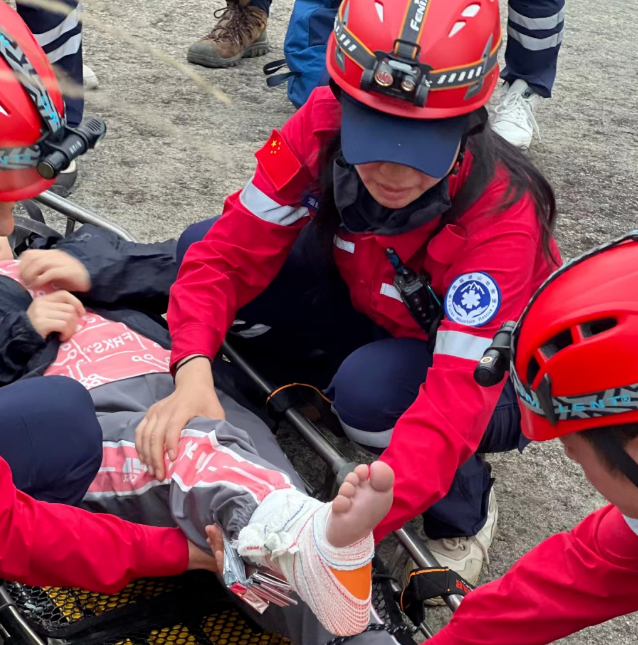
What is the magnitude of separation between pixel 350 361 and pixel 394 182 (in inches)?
17.4

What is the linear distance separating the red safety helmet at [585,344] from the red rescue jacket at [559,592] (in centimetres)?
30

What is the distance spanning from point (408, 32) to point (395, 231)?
37cm

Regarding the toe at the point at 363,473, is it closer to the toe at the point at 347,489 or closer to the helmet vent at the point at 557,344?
the toe at the point at 347,489

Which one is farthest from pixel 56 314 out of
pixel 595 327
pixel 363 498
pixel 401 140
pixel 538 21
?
pixel 538 21

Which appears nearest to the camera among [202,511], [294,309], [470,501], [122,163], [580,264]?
[580,264]

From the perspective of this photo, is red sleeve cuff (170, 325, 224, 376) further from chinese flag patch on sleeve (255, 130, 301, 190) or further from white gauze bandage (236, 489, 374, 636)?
white gauze bandage (236, 489, 374, 636)

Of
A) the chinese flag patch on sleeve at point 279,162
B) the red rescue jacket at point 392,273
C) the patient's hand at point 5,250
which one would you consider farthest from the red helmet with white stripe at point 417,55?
the patient's hand at point 5,250

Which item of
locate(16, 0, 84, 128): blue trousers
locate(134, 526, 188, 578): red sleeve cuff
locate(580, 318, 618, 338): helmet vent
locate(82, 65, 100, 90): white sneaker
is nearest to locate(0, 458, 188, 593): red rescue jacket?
locate(134, 526, 188, 578): red sleeve cuff

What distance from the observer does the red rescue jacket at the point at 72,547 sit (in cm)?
153

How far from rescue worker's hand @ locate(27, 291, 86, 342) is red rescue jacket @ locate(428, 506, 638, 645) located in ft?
3.39

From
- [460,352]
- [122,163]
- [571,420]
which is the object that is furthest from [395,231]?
[122,163]

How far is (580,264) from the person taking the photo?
49.4 inches

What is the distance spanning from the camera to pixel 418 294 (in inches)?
76.9

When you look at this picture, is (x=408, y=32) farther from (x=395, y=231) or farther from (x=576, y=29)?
(x=576, y=29)
